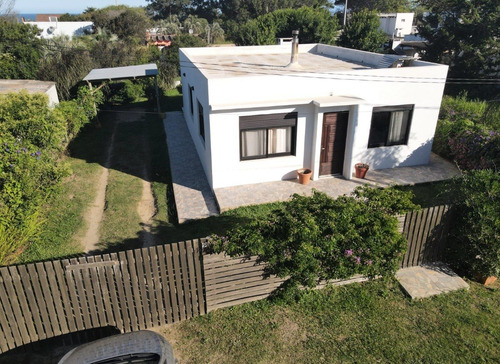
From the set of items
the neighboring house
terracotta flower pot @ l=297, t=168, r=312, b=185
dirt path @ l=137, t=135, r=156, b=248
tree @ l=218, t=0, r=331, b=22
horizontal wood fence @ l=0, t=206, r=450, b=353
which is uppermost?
tree @ l=218, t=0, r=331, b=22

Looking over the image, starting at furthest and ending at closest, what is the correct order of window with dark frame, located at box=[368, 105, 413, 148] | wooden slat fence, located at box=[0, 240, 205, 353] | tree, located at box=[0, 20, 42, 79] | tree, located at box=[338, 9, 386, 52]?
tree, located at box=[338, 9, 386, 52] → tree, located at box=[0, 20, 42, 79] → window with dark frame, located at box=[368, 105, 413, 148] → wooden slat fence, located at box=[0, 240, 205, 353]

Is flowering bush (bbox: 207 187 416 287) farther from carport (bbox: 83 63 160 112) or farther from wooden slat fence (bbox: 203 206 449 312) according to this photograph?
carport (bbox: 83 63 160 112)

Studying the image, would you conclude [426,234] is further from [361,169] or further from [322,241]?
[361,169]

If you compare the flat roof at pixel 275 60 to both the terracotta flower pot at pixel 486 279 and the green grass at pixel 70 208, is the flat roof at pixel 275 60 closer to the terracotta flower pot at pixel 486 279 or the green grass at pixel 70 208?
the green grass at pixel 70 208

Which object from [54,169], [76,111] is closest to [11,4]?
[76,111]

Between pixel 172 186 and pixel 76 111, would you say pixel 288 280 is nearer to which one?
pixel 172 186

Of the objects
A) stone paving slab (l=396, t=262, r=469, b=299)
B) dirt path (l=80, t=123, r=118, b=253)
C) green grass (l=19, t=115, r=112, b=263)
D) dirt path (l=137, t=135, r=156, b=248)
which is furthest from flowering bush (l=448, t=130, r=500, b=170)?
green grass (l=19, t=115, r=112, b=263)

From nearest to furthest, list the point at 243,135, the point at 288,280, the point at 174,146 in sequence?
1. the point at 288,280
2. the point at 243,135
3. the point at 174,146
